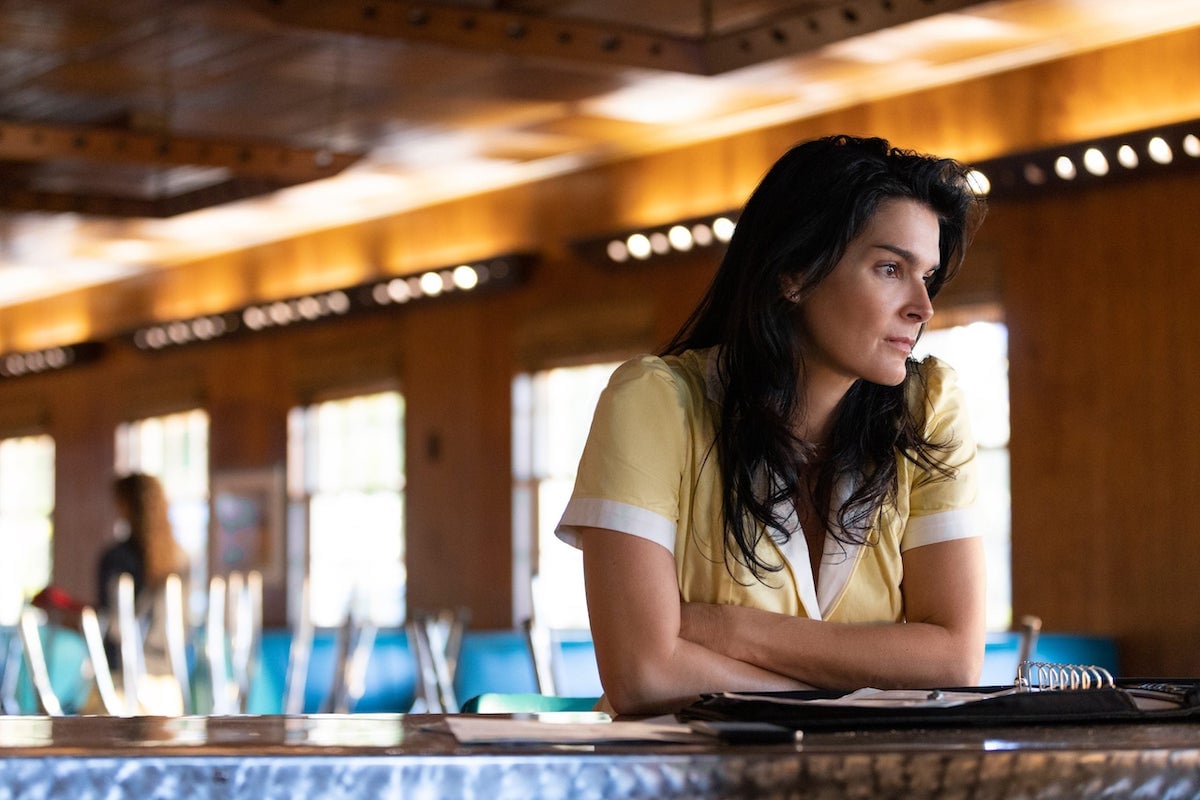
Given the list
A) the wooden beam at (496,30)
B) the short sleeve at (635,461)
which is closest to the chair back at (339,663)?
the wooden beam at (496,30)

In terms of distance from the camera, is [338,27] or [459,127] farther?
[459,127]

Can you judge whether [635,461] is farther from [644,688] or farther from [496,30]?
[496,30]

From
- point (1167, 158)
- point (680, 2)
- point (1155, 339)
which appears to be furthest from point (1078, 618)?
point (680, 2)

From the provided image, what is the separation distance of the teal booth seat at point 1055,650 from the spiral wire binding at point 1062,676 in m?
4.80

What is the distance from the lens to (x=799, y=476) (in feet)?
6.64

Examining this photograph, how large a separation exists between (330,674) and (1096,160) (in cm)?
430

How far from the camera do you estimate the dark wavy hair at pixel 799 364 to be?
1.98 metres

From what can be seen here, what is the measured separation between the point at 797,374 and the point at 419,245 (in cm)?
960

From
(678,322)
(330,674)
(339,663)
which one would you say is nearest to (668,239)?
(678,322)

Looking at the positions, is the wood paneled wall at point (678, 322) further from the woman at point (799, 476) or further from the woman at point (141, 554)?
Result: the woman at point (799, 476)

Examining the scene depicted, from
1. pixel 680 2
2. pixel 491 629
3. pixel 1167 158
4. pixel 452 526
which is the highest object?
pixel 680 2

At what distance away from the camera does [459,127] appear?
9.30m

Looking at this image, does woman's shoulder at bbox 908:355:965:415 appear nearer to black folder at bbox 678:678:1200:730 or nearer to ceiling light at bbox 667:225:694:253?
black folder at bbox 678:678:1200:730

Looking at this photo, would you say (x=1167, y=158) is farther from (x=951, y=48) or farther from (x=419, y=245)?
(x=419, y=245)
